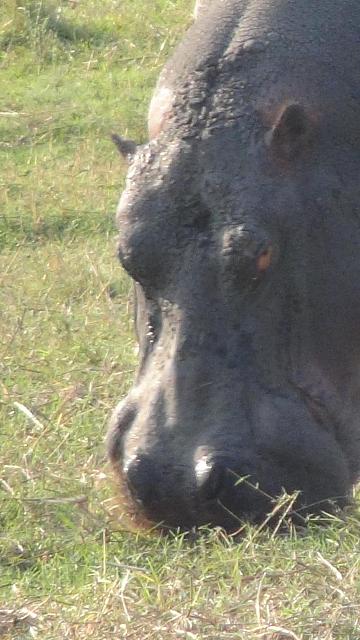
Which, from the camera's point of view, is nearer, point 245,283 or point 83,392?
point 245,283

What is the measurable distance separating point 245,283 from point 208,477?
0.44m

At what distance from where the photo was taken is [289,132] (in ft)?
11.9

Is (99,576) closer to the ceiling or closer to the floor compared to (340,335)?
closer to the floor

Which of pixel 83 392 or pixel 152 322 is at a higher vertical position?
pixel 152 322

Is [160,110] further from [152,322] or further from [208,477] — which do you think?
[208,477]

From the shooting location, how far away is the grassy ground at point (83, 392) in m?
3.09

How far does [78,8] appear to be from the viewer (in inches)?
384

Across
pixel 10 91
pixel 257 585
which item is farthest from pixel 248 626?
pixel 10 91

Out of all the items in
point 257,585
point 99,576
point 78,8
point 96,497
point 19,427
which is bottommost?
point 78,8

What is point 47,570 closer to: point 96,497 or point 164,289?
point 96,497

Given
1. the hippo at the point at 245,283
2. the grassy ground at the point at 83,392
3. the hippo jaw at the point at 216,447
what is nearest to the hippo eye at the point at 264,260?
the hippo at the point at 245,283

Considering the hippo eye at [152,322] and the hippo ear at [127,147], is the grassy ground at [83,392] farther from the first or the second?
the hippo ear at [127,147]

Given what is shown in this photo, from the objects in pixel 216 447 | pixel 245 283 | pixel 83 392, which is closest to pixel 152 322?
pixel 245 283

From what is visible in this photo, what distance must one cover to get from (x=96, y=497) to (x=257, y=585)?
3.16 feet
